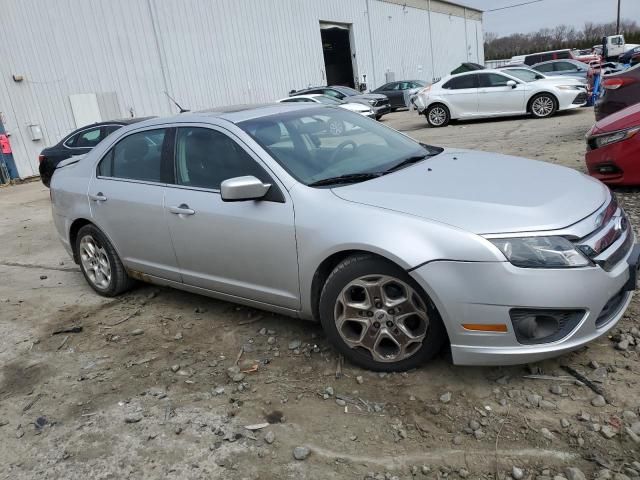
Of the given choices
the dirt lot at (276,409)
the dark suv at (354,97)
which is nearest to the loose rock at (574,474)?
the dirt lot at (276,409)

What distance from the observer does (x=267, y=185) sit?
10.6ft

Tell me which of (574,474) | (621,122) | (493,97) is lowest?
(574,474)

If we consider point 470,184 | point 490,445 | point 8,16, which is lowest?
point 490,445

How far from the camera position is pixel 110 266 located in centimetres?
457

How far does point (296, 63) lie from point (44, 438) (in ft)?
82.5

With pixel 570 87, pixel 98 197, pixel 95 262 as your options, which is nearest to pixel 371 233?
pixel 98 197

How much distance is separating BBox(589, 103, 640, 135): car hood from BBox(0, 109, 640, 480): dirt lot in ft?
9.28

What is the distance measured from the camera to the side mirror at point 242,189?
3.15m

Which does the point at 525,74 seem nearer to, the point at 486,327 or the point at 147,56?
the point at 147,56

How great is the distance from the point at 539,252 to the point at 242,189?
5.36ft

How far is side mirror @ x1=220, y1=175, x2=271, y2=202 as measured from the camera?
3.15m

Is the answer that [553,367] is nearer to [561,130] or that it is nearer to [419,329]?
[419,329]

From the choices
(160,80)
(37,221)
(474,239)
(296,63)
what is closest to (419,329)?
(474,239)

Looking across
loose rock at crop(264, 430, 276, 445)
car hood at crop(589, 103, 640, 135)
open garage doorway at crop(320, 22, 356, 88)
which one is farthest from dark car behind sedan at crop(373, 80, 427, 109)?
loose rock at crop(264, 430, 276, 445)
